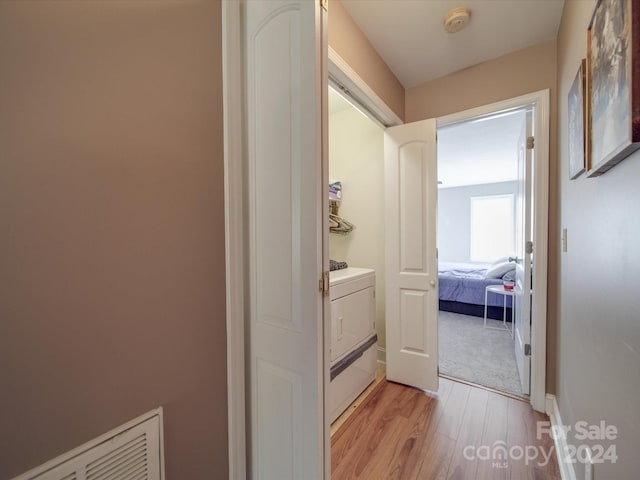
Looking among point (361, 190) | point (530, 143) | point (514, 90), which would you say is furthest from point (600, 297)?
point (361, 190)

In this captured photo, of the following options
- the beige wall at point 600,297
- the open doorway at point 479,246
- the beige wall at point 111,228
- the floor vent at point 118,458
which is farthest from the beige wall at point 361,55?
the floor vent at point 118,458

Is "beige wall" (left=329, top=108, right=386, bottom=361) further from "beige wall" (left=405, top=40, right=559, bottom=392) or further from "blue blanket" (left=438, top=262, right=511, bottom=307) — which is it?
"blue blanket" (left=438, top=262, right=511, bottom=307)

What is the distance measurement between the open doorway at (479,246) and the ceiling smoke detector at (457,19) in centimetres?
66

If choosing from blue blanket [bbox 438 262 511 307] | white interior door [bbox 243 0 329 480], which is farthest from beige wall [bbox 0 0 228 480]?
blue blanket [bbox 438 262 511 307]

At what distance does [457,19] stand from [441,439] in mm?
2556

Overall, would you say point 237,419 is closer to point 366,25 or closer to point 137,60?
point 137,60

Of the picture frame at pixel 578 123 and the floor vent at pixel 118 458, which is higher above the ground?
the picture frame at pixel 578 123

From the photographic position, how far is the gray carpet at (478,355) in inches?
86.9

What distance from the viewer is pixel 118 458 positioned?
2.34 feet

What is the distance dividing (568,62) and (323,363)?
199 cm

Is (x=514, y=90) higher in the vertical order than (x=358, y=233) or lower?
higher

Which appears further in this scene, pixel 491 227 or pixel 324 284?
pixel 491 227

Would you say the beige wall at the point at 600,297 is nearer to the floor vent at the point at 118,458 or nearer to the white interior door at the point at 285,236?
the white interior door at the point at 285,236

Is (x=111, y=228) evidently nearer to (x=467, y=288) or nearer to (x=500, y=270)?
(x=467, y=288)
